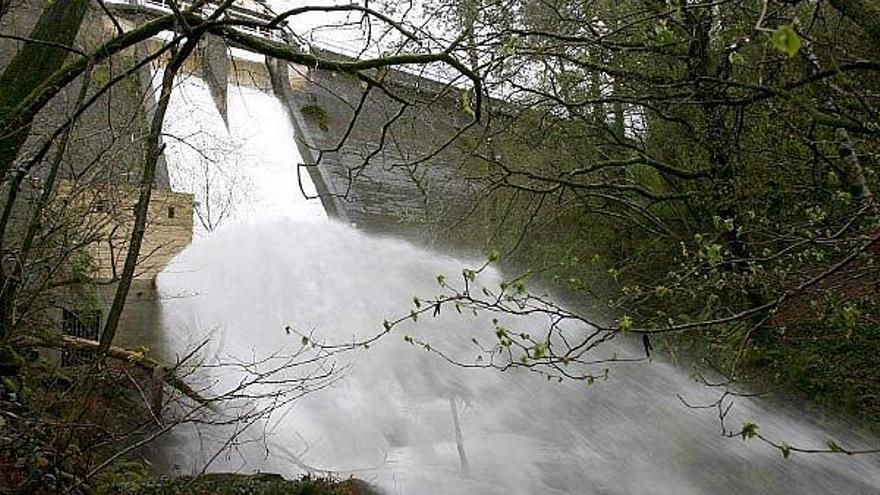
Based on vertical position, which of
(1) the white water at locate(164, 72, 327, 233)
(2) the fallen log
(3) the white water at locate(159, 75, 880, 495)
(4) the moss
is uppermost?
(1) the white water at locate(164, 72, 327, 233)

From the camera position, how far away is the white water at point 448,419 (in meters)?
7.97

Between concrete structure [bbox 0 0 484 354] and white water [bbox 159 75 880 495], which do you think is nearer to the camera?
concrete structure [bbox 0 0 484 354]

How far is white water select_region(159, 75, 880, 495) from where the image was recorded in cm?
797

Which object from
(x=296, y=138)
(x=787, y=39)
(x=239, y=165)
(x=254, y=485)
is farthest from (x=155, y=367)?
(x=239, y=165)

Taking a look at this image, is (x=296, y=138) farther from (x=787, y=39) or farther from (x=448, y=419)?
(x=787, y=39)

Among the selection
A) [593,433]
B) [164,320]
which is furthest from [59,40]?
[164,320]

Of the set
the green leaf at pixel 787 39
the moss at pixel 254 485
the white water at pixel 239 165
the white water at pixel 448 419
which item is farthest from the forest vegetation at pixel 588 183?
the white water at pixel 239 165

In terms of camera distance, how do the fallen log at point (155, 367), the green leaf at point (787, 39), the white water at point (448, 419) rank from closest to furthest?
the green leaf at point (787, 39) → the fallen log at point (155, 367) → the white water at point (448, 419)

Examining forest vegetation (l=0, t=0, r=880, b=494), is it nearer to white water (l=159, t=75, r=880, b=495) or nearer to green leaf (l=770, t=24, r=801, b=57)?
green leaf (l=770, t=24, r=801, b=57)

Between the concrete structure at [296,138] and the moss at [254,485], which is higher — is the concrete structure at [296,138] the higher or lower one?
the higher one

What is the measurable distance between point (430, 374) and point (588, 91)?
148 inches

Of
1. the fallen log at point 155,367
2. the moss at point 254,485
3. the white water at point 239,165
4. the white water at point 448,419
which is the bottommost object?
the moss at point 254,485

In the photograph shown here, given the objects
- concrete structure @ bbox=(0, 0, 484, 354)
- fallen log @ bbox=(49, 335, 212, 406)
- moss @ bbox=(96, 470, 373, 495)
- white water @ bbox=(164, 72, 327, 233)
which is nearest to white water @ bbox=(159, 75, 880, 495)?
moss @ bbox=(96, 470, 373, 495)

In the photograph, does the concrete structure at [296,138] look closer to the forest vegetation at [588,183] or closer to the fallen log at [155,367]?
the forest vegetation at [588,183]
